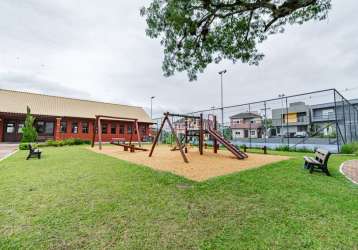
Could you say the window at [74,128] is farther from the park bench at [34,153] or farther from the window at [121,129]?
the park bench at [34,153]

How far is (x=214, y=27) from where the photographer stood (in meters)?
5.90

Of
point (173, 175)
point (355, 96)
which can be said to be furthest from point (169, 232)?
point (355, 96)

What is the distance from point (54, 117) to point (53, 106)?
232cm

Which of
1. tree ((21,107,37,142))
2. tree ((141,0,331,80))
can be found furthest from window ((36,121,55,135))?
tree ((141,0,331,80))

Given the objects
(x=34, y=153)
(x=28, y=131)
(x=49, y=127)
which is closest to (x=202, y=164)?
(x=34, y=153)

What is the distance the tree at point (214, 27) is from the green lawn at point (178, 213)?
13.3ft

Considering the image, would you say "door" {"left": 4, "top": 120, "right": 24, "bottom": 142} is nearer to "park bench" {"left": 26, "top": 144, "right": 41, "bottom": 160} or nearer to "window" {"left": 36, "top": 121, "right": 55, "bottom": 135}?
"window" {"left": 36, "top": 121, "right": 55, "bottom": 135}

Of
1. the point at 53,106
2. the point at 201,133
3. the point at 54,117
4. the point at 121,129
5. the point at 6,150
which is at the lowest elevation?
the point at 6,150

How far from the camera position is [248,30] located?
18.0 ft

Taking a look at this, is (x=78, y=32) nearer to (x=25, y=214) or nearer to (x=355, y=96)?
(x=25, y=214)

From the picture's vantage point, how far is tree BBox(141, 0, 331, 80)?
454 cm

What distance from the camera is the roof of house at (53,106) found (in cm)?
1997

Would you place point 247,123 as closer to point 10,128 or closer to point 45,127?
point 45,127

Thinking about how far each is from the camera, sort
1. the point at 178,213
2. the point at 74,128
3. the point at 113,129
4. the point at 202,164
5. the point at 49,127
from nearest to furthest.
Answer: the point at 178,213, the point at 202,164, the point at 49,127, the point at 74,128, the point at 113,129
